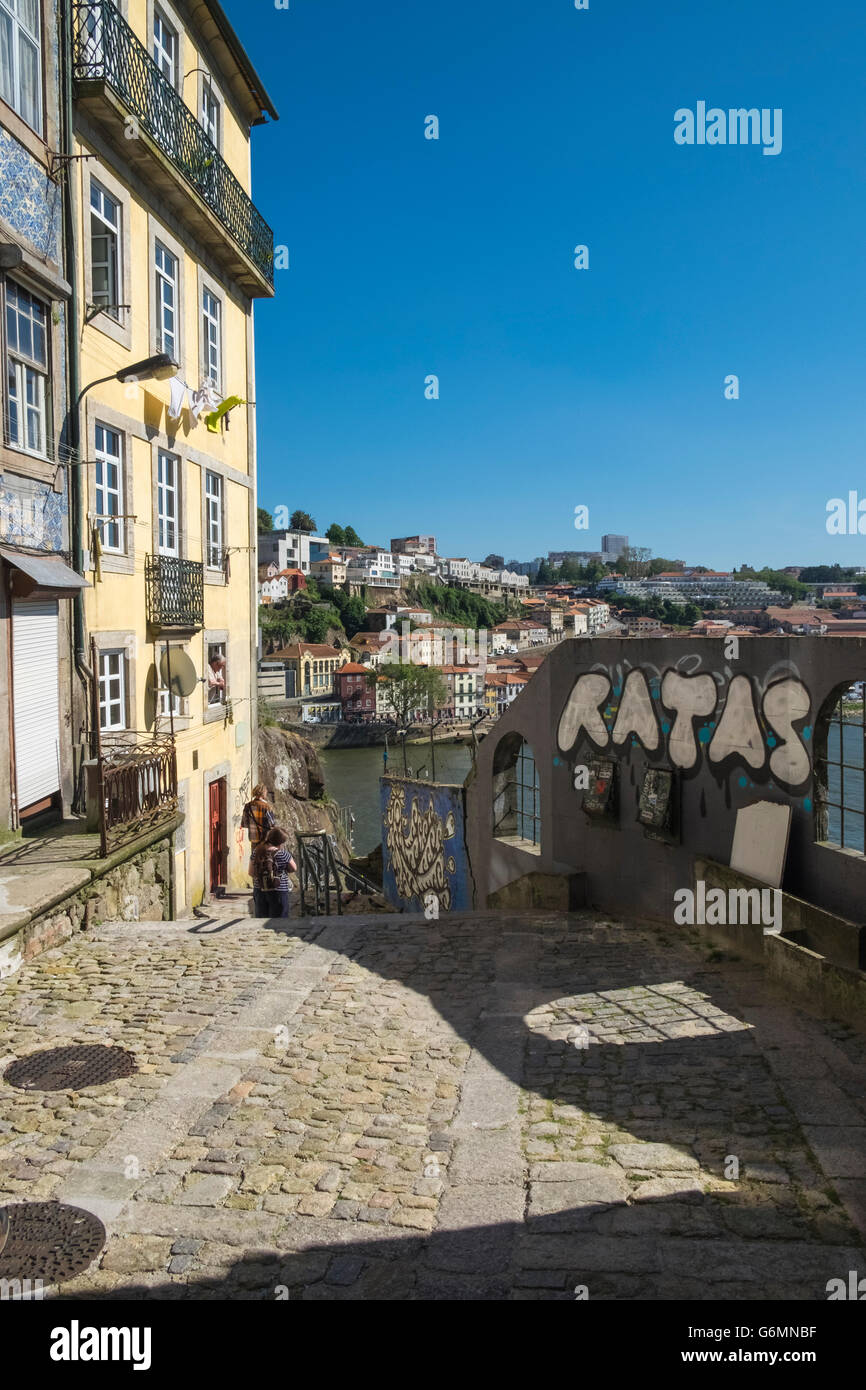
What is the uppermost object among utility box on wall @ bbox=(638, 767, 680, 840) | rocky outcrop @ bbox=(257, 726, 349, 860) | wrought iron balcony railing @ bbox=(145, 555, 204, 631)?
wrought iron balcony railing @ bbox=(145, 555, 204, 631)

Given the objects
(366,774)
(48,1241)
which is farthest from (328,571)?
(48,1241)

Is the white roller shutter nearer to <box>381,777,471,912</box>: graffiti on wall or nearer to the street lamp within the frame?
the street lamp

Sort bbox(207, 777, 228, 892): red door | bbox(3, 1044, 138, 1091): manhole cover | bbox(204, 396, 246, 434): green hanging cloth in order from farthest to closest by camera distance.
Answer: bbox(207, 777, 228, 892): red door < bbox(204, 396, 246, 434): green hanging cloth < bbox(3, 1044, 138, 1091): manhole cover

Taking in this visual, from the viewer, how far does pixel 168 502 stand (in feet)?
49.5

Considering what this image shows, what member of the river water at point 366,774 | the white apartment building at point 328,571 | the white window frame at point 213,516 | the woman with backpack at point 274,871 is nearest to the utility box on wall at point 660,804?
the woman with backpack at point 274,871

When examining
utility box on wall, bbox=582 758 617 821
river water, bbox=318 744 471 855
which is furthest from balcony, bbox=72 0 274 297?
river water, bbox=318 744 471 855

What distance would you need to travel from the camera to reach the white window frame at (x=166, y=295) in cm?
1432

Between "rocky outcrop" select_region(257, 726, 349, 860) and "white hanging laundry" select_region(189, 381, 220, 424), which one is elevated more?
"white hanging laundry" select_region(189, 381, 220, 424)

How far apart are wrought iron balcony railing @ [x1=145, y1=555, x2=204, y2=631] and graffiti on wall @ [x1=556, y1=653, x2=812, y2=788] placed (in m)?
6.17

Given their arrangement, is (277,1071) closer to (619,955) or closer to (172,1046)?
(172,1046)

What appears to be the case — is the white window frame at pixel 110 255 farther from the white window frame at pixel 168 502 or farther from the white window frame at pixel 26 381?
the white window frame at pixel 168 502

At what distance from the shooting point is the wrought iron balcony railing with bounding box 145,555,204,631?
46.4 ft

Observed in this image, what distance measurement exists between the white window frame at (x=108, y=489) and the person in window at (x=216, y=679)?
4.41 meters
